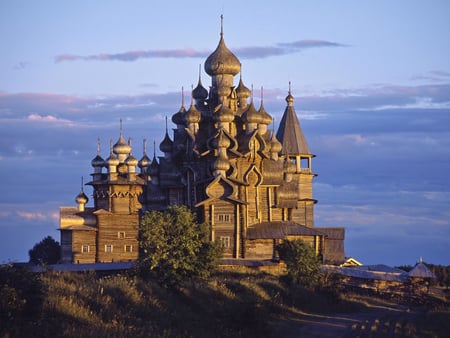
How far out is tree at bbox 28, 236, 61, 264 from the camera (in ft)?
221

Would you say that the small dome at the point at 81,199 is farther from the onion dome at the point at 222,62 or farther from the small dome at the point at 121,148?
the onion dome at the point at 222,62

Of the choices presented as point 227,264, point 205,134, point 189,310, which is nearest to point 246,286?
point 189,310

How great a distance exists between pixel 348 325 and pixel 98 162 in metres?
36.6

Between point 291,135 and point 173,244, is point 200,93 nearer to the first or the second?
point 291,135

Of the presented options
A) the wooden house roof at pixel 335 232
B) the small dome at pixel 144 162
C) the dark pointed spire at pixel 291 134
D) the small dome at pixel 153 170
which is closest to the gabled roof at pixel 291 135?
the dark pointed spire at pixel 291 134

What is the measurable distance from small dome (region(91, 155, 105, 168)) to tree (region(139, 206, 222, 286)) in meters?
28.3

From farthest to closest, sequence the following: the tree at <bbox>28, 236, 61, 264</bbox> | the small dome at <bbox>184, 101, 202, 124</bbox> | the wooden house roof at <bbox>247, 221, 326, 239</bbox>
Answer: the tree at <bbox>28, 236, 61, 264</bbox>
the small dome at <bbox>184, 101, 202, 124</bbox>
the wooden house roof at <bbox>247, 221, 326, 239</bbox>

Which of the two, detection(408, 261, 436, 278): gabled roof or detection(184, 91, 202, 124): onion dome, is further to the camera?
detection(184, 91, 202, 124): onion dome

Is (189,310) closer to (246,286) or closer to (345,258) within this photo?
(246,286)

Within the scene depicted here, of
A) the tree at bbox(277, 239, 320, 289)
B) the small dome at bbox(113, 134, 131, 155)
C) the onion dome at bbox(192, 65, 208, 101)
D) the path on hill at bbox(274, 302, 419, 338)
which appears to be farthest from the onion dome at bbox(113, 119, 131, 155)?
the path on hill at bbox(274, 302, 419, 338)

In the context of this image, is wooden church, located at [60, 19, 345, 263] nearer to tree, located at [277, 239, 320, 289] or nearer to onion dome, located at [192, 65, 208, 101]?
onion dome, located at [192, 65, 208, 101]

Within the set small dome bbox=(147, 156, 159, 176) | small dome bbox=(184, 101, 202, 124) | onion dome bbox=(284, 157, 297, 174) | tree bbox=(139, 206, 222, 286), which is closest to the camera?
tree bbox=(139, 206, 222, 286)

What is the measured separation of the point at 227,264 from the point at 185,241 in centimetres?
1474

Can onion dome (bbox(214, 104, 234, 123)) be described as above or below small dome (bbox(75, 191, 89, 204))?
above
